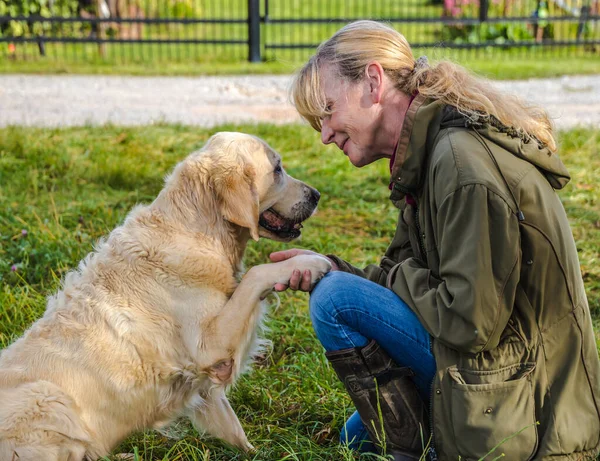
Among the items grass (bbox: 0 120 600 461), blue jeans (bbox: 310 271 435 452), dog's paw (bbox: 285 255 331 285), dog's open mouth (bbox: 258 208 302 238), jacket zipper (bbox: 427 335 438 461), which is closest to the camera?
jacket zipper (bbox: 427 335 438 461)

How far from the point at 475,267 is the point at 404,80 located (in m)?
0.96

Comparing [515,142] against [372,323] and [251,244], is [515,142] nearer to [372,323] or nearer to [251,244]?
[372,323]

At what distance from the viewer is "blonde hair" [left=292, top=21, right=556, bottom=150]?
314 centimetres

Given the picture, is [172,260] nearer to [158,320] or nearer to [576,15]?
[158,320]

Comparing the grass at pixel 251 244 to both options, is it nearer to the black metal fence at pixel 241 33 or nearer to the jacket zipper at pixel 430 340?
the jacket zipper at pixel 430 340

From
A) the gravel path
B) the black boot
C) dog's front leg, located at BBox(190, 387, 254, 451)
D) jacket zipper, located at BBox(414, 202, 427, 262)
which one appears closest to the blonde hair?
jacket zipper, located at BBox(414, 202, 427, 262)

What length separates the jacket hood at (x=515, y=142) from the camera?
119 inches

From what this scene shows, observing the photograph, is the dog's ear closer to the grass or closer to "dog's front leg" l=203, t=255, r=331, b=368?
"dog's front leg" l=203, t=255, r=331, b=368

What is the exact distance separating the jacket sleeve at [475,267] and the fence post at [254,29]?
35.6 feet

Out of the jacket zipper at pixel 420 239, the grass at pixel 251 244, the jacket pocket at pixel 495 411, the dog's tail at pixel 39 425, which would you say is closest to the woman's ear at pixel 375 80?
the jacket zipper at pixel 420 239

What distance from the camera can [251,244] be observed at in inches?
226

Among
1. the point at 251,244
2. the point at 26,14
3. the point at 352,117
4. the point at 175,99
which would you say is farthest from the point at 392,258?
the point at 26,14

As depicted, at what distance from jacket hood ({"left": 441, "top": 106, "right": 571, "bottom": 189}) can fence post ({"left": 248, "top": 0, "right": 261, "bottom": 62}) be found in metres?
10.6

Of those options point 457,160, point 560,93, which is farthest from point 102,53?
point 457,160
